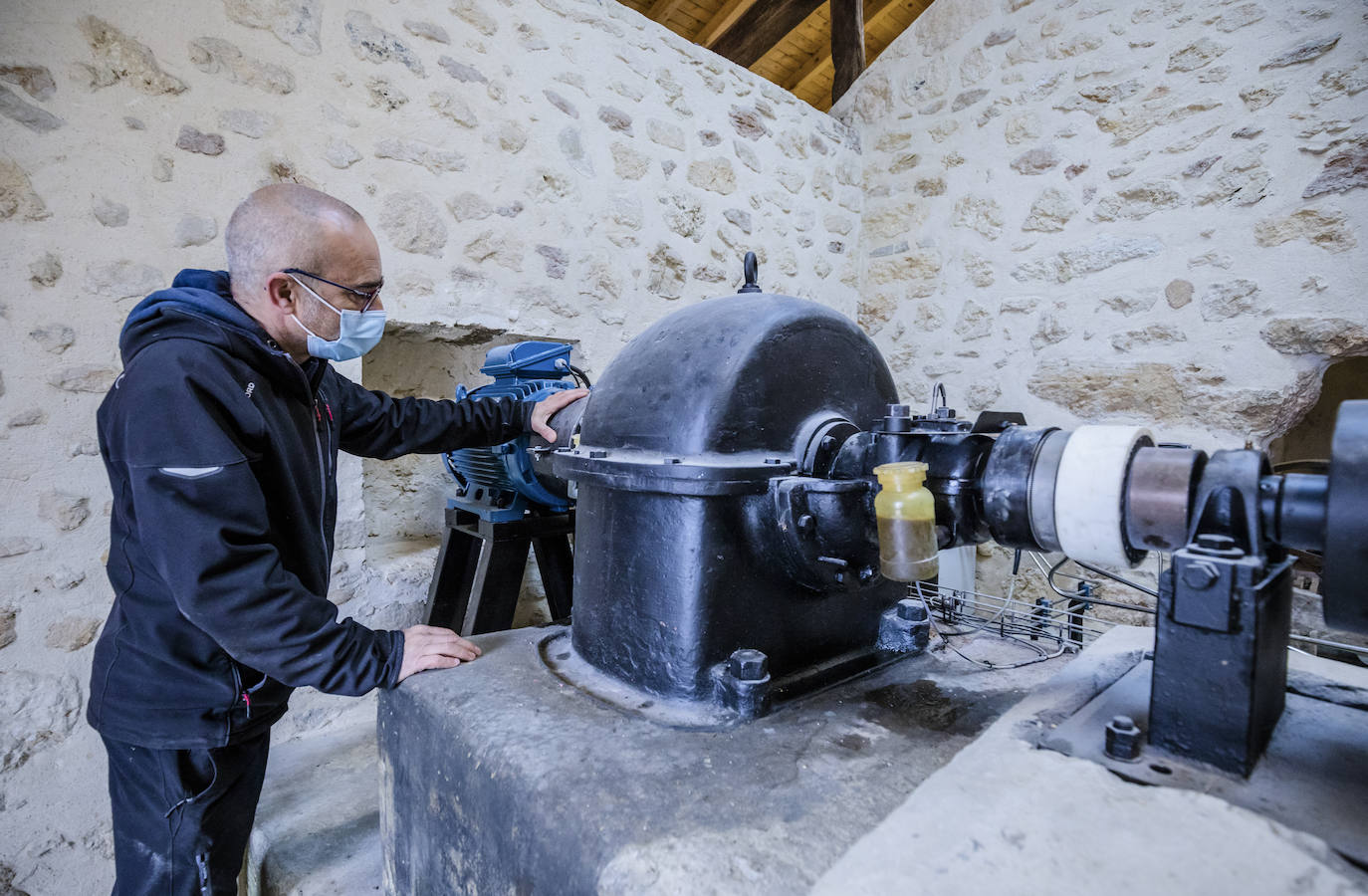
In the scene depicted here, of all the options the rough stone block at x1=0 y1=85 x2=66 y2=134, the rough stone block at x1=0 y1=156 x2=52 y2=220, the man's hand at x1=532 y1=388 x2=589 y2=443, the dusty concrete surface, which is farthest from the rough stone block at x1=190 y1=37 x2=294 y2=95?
the dusty concrete surface

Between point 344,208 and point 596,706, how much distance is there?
3.64ft

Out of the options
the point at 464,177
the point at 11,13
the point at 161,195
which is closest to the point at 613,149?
the point at 464,177

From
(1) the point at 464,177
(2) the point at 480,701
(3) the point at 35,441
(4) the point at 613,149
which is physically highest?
(4) the point at 613,149

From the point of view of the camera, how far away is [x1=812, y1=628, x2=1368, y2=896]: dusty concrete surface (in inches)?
20.0

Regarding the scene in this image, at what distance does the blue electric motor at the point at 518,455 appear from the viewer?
5.92ft

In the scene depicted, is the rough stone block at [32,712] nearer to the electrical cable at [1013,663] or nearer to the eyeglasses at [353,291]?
the eyeglasses at [353,291]

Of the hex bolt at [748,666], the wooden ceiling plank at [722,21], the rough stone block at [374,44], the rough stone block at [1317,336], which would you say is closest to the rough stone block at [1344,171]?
the rough stone block at [1317,336]

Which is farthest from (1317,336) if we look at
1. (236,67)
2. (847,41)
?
(236,67)

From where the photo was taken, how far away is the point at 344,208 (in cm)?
135

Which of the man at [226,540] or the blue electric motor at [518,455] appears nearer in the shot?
the man at [226,540]

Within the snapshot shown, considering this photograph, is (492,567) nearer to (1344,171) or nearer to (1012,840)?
(1012,840)

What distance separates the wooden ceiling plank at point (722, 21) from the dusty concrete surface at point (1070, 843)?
432 centimetres

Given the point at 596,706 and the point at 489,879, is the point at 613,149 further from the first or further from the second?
the point at 489,879

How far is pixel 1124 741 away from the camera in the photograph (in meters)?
0.68
